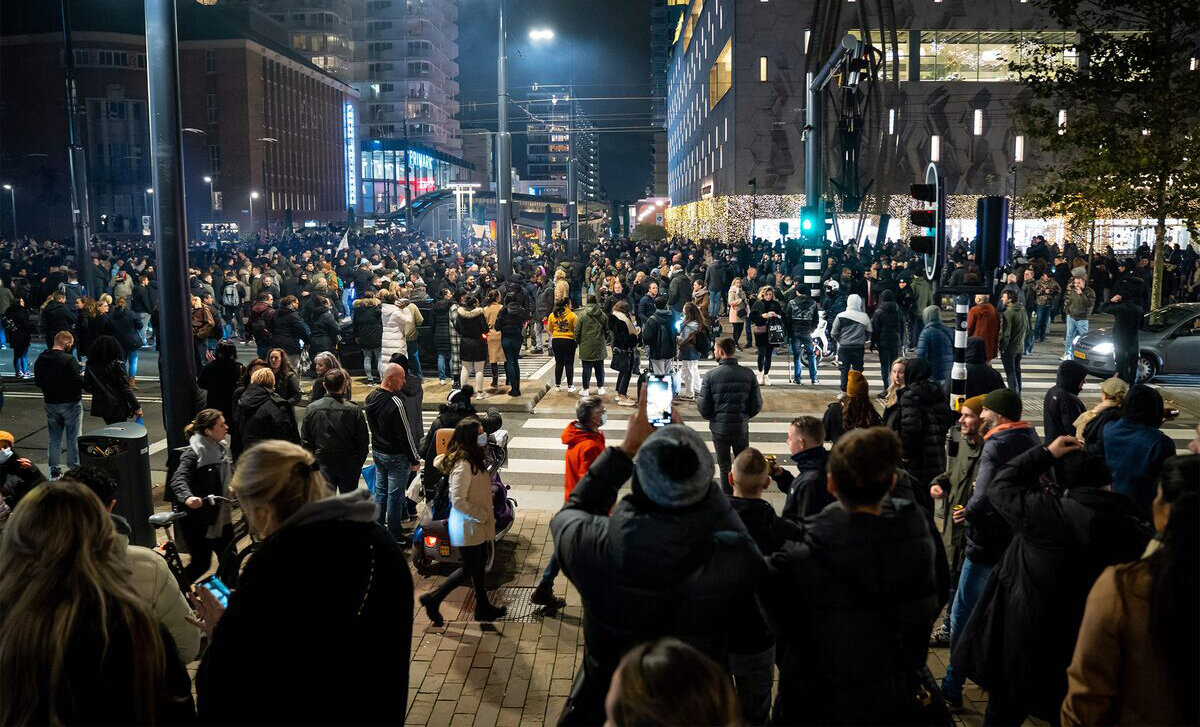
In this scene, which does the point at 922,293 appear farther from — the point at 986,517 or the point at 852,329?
the point at 986,517

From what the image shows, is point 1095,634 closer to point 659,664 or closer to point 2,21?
point 659,664

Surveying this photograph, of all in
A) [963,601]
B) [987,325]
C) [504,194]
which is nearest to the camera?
[963,601]

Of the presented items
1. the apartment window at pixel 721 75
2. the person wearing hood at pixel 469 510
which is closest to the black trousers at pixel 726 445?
the person wearing hood at pixel 469 510

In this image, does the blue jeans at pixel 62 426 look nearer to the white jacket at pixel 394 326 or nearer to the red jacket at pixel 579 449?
the white jacket at pixel 394 326

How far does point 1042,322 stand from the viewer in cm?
2348

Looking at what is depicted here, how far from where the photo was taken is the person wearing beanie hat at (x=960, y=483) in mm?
6129

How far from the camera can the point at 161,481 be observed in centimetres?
1103

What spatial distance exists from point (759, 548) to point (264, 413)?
534 centimetres

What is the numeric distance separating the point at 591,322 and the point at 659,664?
13577mm

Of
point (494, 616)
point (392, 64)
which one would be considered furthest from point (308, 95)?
point (494, 616)

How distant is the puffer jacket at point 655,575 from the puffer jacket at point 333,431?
4.96 m

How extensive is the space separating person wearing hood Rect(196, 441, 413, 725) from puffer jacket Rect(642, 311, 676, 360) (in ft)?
39.7

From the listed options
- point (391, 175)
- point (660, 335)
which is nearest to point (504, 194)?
point (660, 335)

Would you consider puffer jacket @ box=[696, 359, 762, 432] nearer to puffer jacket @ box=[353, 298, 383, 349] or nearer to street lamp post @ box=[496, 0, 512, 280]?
puffer jacket @ box=[353, 298, 383, 349]
